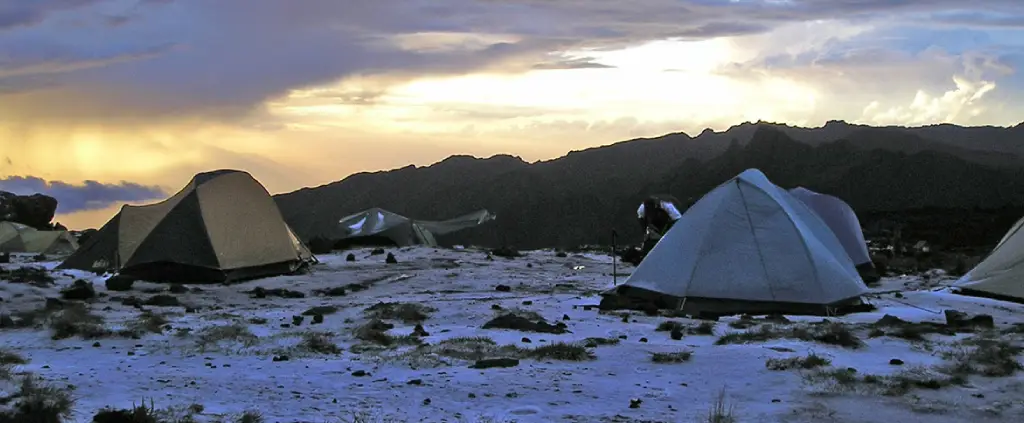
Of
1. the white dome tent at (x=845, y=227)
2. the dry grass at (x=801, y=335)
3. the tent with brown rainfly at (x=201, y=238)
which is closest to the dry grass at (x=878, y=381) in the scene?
the dry grass at (x=801, y=335)

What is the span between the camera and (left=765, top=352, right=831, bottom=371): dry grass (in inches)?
327

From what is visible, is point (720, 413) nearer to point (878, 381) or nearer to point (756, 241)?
point (878, 381)

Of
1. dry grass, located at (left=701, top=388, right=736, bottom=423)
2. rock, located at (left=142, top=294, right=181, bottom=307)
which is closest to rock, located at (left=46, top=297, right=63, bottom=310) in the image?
rock, located at (left=142, top=294, right=181, bottom=307)

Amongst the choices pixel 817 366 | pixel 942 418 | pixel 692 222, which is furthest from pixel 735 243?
pixel 942 418

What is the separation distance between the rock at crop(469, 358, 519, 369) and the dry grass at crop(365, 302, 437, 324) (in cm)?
358

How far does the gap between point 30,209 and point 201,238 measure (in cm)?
3037

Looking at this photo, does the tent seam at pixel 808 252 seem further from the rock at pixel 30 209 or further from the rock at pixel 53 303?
the rock at pixel 30 209

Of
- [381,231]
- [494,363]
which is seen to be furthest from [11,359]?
[381,231]

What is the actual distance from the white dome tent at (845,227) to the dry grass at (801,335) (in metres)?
9.99

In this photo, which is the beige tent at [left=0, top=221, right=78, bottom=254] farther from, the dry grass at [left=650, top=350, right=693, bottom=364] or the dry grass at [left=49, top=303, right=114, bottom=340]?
the dry grass at [left=650, top=350, right=693, bottom=364]

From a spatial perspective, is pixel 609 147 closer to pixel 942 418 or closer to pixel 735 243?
pixel 735 243

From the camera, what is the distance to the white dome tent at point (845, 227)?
67.3 ft

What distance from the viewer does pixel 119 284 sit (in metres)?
17.5

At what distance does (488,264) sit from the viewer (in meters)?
23.8
